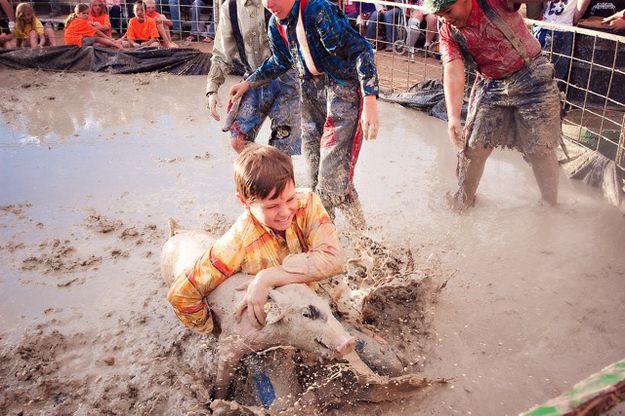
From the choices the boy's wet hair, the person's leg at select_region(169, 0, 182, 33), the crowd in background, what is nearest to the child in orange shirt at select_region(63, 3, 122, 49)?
the crowd in background

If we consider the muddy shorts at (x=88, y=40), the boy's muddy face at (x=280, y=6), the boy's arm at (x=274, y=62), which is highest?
the boy's muddy face at (x=280, y=6)

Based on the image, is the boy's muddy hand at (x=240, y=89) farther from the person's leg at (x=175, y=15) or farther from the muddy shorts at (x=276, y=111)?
the person's leg at (x=175, y=15)

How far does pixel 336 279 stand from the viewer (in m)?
3.22

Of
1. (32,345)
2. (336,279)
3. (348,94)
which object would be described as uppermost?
(348,94)

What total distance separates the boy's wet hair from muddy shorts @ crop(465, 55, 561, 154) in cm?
226

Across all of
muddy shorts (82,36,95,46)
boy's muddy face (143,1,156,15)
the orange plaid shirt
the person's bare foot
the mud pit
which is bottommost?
the mud pit

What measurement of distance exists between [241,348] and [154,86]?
6.86 metres

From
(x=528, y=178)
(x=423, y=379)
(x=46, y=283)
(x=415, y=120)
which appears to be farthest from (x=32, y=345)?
(x=415, y=120)

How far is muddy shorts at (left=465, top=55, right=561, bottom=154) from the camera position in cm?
396

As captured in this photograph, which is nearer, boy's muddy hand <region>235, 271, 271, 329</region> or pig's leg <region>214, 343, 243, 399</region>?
boy's muddy hand <region>235, 271, 271, 329</region>

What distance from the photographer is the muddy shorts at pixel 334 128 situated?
3607 mm

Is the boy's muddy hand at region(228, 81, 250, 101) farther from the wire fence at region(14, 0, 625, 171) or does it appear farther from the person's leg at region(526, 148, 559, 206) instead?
the person's leg at region(526, 148, 559, 206)

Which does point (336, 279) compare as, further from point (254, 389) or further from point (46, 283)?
point (46, 283)

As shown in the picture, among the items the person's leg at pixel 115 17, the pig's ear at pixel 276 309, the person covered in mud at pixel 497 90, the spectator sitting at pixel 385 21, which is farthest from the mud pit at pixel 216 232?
the person's leg at pixel 115 17
